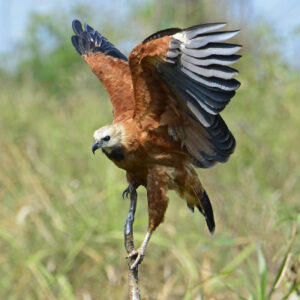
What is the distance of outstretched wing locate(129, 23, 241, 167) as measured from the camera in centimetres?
286

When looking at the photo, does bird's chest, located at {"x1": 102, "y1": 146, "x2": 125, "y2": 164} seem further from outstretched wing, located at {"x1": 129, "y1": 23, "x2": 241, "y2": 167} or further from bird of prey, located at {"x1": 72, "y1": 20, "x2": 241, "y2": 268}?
outstretched wing, located at {"x1": 129, "y1": 23, "x2": 241, "y2": 167}

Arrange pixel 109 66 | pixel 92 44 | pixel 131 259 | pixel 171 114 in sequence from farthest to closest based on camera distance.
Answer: pixel 92 44, pixel 109 66, pixel 171 114, pixel 131 259

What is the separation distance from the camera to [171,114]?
11.0ft

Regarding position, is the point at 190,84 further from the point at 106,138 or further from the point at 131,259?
the point at 131,259

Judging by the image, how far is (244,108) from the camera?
263 inches

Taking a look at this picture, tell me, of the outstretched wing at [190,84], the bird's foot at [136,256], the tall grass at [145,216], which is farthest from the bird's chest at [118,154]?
the tall grass at [145,216]

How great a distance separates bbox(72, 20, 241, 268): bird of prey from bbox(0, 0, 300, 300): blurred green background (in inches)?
28.3

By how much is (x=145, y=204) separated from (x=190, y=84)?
2885 millimetres

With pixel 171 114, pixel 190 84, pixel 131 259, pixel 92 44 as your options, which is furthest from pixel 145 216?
pixel 190 84

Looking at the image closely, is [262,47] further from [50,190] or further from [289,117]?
[50,190]

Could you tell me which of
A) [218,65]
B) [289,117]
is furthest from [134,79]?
[289,117]

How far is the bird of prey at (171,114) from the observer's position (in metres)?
2.90

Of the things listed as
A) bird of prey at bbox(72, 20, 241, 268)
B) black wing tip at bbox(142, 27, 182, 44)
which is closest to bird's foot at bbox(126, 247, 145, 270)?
bird of prey at bbox(72, 20, 241, 268)

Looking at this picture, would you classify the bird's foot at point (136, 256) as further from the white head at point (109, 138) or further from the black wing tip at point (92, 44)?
the black wing tip at point (92, 44)
